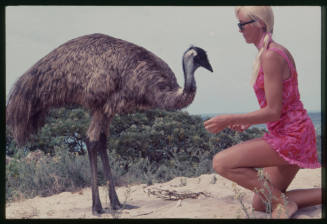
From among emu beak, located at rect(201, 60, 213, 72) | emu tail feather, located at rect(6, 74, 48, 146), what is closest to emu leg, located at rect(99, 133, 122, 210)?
emu tail feather, located at rect(6, 74, 48, 146)

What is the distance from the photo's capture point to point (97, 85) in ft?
13.8

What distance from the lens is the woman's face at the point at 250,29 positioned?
3.46 m

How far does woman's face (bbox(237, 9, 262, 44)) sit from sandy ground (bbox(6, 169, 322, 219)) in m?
1.43

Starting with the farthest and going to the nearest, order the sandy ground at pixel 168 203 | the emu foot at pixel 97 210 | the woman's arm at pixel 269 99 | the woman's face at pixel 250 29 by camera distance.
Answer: the emu foot at pixel 97 210 → the sandy ground at pixel 168 203 → the woman's face at pixel 250 29 → the woman's arm at pixel 269 99

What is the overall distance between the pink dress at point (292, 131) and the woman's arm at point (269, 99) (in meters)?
0.08

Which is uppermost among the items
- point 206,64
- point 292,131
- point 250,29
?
point 250,29

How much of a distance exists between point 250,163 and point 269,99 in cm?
52

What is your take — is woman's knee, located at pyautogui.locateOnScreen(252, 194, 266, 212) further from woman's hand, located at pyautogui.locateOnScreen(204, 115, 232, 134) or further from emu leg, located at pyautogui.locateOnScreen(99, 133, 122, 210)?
emu leg, located at pyautogui.locateOnScreen(99, 133, 122, 210)

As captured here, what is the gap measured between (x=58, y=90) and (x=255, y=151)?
82.0 inches

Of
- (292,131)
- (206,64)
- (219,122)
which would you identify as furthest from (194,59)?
(292,131)

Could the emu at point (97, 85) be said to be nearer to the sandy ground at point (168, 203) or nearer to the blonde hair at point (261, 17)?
the sandy ground at point (168, 203)

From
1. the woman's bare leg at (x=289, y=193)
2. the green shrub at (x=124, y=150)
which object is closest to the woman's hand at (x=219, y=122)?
the woman's bare leg at (x=289, y=193)

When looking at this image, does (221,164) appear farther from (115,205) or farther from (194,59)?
(115,205)
